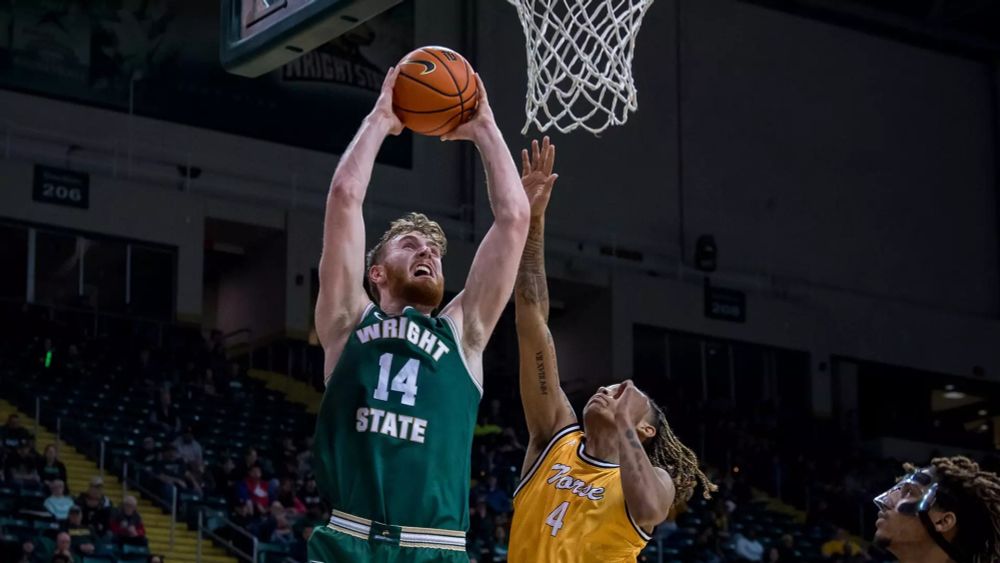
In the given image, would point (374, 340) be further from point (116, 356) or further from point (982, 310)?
point (982, 310)

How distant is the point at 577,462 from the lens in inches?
229

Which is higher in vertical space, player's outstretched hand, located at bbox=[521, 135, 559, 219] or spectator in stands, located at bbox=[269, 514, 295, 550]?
player's outstretched hand, located at bbox=[521, 135, 559, 219]

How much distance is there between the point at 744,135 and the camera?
25.8 m

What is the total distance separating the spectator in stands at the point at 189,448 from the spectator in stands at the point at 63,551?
388 centimetres

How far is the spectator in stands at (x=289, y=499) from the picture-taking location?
14984 mm

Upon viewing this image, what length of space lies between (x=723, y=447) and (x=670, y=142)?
5.20 metres

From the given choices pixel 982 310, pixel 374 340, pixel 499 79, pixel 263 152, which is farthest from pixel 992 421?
pixel 374 340

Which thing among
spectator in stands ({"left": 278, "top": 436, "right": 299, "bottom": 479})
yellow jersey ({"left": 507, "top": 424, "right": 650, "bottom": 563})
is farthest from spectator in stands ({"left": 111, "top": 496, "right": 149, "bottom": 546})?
yellow jersey ({"left": 507, "top": 424, "right": 650, "bottom": 563})

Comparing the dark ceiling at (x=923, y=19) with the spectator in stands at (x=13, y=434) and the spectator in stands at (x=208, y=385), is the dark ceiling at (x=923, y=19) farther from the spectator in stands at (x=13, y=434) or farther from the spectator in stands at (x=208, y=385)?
the spectator in stands at (x=13, y=434)

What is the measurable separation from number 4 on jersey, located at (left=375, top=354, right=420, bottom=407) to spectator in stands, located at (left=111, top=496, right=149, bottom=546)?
29.1 ft

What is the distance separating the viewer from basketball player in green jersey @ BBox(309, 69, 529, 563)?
4.28 meters

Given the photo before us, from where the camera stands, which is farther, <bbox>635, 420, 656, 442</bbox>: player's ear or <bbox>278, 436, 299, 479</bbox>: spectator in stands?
<bbox>278, 436, 299, 479</bbox>: spectator in stands

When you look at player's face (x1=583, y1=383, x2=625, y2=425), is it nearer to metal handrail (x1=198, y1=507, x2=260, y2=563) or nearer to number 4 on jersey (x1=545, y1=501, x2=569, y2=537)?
number 4 on jersey (x1=545, y1=501, x2=569, y2=537)

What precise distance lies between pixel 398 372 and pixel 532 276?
1.87m
